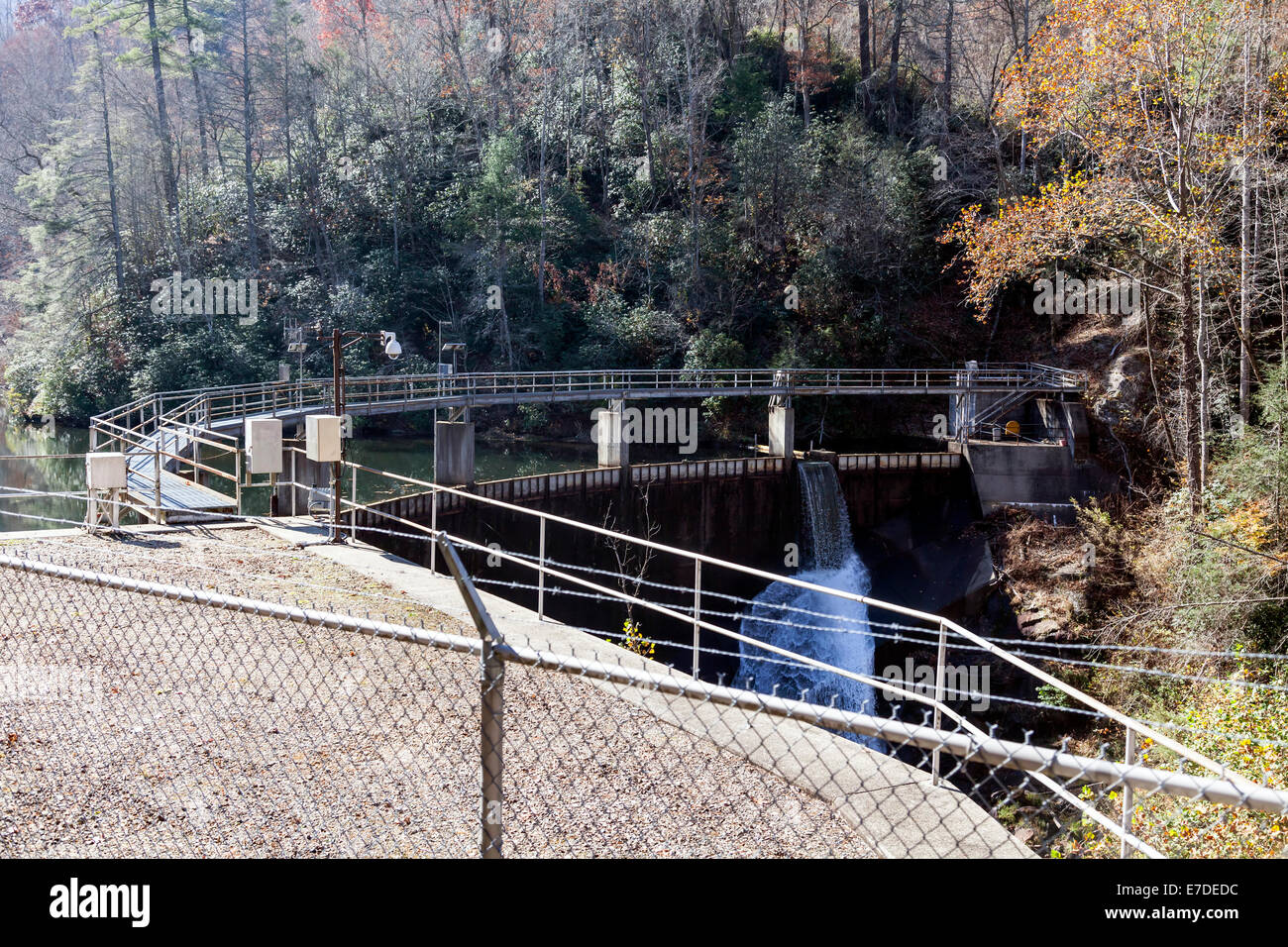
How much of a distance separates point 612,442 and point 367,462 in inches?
488

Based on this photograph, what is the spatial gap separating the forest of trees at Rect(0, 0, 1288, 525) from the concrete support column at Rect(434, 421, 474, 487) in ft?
41.9

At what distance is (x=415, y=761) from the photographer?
6047 millimetres

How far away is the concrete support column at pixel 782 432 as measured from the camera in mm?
26375

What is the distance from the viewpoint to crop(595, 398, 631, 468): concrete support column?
23.8 metres

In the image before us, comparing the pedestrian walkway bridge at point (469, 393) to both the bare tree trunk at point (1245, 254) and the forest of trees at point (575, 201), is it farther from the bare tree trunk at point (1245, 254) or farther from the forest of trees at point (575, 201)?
the bare tree trunk at point (1245, 254)

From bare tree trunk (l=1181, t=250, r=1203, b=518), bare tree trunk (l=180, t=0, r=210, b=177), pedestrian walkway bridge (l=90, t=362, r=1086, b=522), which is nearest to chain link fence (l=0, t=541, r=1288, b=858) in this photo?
pedestrian walkway bridge (l=90, t=362, r=1086, b=522)

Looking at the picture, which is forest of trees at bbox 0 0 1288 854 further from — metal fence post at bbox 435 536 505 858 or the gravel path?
metal fence post at bbox 435 536 505 858

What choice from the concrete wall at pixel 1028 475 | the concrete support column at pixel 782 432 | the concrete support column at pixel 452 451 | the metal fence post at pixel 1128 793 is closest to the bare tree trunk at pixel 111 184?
the concrete support column at pixel 452 451

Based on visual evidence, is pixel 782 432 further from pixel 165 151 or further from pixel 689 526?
pixel 165 151

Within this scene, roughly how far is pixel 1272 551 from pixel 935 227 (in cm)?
2186

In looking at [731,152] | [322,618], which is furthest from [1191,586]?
[731,152]

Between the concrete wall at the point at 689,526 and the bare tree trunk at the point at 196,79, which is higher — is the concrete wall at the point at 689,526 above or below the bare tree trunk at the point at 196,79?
below

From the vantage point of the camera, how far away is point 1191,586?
16.8 metres

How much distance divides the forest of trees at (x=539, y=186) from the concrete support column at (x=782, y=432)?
6.66 meters
